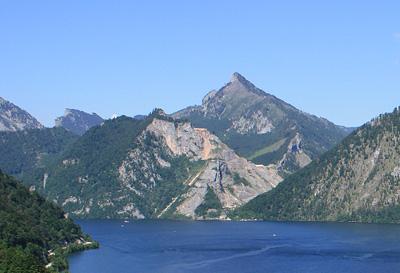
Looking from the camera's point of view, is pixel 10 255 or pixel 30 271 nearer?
pixel 30 271

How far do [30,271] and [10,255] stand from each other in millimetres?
13531

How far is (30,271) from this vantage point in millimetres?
152125

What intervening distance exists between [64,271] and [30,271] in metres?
47.6

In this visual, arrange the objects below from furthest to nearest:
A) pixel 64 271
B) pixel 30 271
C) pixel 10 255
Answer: pixel 64 271 → pixel 10 255 → pixel 30 271

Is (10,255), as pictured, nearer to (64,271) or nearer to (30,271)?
(30,271)

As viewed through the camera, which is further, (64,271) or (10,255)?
(64,271)

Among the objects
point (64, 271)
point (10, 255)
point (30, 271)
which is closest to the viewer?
point (30, 271)

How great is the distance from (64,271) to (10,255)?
36560 mm

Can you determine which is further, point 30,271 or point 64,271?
point 64,271

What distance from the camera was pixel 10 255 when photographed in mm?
164000

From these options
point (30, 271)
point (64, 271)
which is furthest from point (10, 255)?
point (64, 271)
